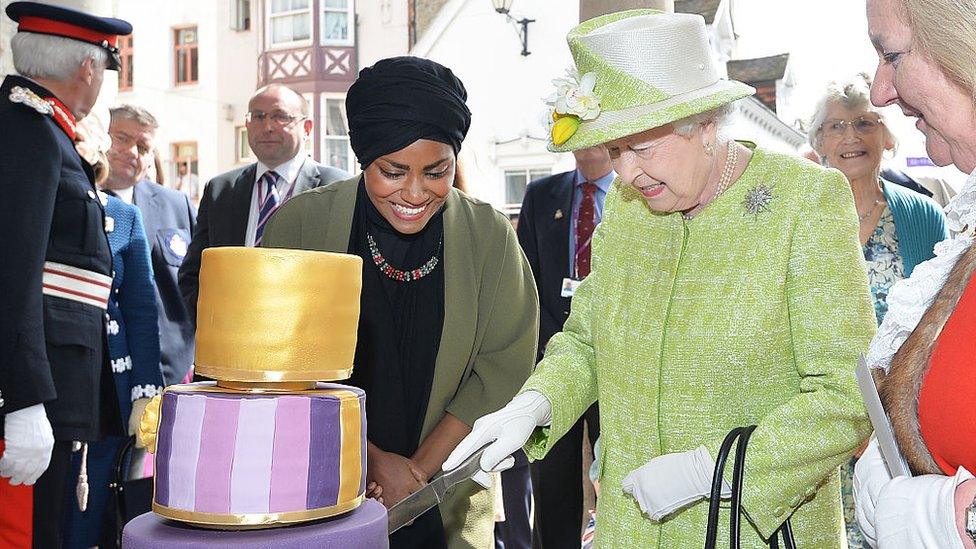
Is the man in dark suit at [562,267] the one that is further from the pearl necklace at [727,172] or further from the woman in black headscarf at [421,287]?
the pearl necklace at [727,172]

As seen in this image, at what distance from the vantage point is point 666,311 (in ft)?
6.20

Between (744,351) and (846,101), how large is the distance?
248cm

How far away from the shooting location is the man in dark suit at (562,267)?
420 cm

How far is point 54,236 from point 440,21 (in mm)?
13665

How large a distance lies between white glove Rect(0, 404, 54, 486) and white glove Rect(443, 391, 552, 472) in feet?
4.59

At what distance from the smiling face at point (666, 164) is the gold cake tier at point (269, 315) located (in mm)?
621

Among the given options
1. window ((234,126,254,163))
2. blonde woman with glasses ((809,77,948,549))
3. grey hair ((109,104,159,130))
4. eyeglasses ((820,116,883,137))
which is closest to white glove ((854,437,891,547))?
blonde woman with glasses ((809,77,948,549))

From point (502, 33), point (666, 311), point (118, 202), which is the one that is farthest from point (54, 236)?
point (502, 33)

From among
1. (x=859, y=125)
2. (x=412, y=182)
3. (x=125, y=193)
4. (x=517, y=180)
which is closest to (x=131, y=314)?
(x=125, y=193)

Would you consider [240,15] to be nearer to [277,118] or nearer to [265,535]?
[277,118]

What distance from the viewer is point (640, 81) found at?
182 cm

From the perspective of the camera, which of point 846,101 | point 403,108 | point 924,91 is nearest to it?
point 924,91

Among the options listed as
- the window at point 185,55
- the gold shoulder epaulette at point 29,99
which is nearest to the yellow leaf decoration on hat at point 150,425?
the gold shoulder epaulette at point 29,99

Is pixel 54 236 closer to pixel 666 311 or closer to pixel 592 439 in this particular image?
pixel 666 311
